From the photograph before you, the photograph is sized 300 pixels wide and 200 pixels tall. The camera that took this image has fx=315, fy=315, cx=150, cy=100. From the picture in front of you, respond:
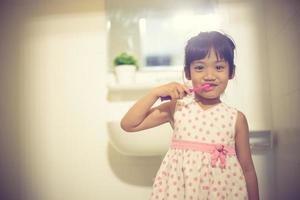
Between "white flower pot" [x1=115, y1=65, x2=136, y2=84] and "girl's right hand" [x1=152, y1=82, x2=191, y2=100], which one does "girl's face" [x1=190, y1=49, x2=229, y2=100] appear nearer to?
"girl's right hand" [x1=152, y1=82, x2=191, y2=100]

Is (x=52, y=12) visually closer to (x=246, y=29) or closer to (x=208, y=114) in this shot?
(x=246, y=29)

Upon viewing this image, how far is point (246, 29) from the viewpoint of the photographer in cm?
117

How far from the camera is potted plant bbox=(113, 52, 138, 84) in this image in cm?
120

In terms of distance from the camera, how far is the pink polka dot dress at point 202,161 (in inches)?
25.1

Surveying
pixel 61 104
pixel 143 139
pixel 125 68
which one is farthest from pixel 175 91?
pixel 61 104

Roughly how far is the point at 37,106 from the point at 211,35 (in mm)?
898

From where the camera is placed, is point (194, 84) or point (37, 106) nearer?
point (194, 84)

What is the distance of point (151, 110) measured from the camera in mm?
732

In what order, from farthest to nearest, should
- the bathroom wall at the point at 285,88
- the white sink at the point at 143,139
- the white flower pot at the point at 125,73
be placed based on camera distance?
the white flower pot at the point at 125,73
the white sink at the point at 143,139
the bathroom wall at the point at 285,88

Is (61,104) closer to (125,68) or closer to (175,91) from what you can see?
(125,68)

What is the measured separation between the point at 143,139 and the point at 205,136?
351 mm

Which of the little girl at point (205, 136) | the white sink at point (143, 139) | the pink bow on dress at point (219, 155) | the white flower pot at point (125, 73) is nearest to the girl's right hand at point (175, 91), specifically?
the little girl at point (205, 136)

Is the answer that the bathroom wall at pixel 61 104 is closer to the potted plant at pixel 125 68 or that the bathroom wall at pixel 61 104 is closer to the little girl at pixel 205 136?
the potted plant at pixel 125 68

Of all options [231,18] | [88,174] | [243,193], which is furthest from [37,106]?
[243,193]
